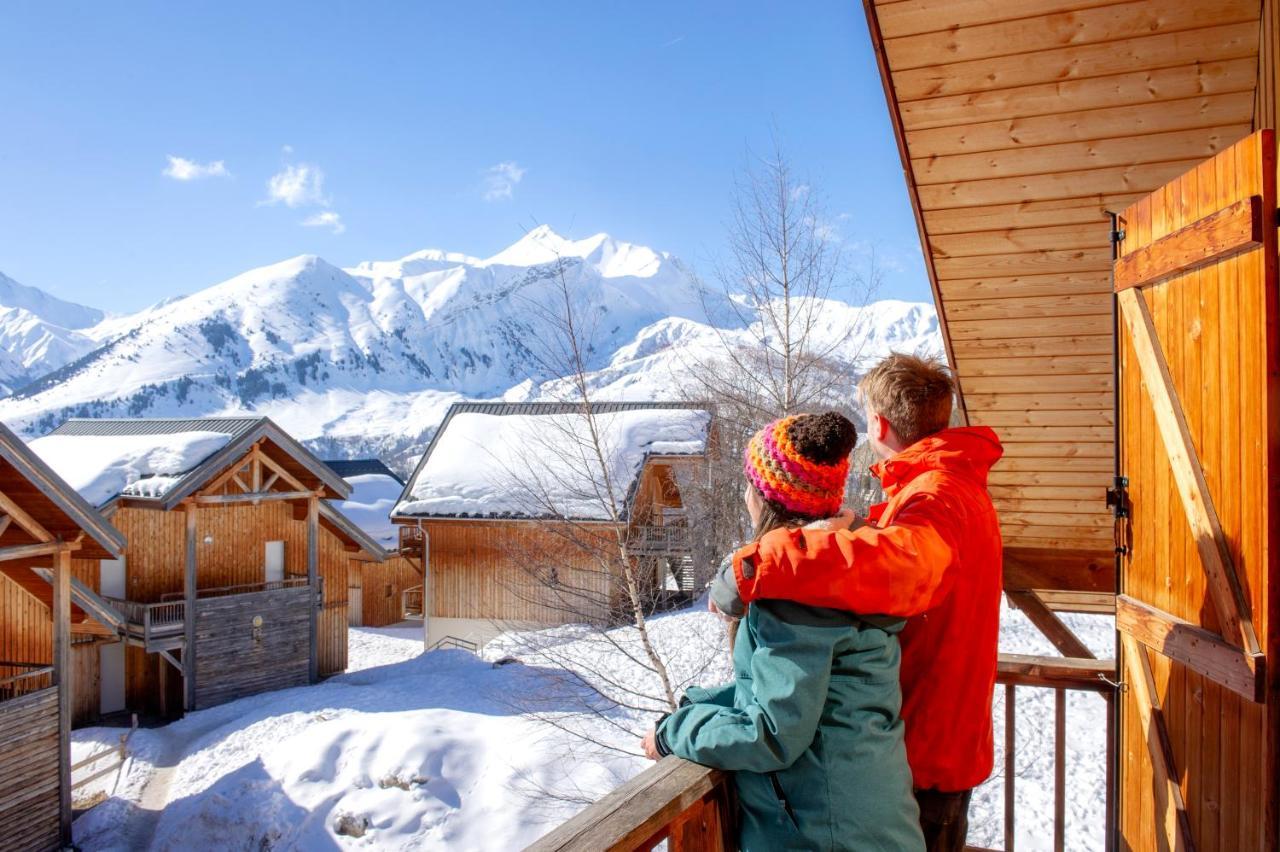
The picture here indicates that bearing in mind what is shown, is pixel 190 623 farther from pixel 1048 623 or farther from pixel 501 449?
pixel 1048 623

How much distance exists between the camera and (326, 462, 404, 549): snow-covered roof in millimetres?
34606

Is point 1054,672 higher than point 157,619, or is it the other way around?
point 1054,672

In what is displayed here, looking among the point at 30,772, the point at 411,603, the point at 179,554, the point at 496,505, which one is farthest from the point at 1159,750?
the point at 411,603

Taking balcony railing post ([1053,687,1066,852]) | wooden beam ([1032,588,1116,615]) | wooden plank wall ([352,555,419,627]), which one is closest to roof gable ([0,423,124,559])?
balcony railing post ([1053,687,1066,852])

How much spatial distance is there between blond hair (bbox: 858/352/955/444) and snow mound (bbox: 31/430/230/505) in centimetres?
1569

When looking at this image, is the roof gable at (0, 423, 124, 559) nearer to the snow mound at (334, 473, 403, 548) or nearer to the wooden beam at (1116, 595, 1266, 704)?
the wooden beam at (1116, 595, 1266, 704)

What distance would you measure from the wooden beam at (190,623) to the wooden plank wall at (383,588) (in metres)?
11.2

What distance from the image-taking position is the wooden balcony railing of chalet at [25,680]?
10.5 meters

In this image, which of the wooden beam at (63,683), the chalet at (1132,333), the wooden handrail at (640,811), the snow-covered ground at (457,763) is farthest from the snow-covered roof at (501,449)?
the wooden handrail at (640,811)

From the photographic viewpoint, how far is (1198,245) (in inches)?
100.0

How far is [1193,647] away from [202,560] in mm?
18053

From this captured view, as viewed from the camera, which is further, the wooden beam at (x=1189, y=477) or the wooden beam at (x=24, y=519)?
the wooden beam at (x=24, y=519)

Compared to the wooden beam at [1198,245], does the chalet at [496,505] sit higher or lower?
lower

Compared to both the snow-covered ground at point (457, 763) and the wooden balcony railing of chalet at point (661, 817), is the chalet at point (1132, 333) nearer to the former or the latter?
the wooden balcony railing of chalet at point (661, 817)
